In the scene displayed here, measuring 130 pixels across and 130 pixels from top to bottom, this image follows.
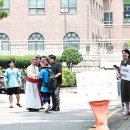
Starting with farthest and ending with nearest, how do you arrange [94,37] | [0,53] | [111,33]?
1. [111,33]
2. [94,37]
3. [0,53]

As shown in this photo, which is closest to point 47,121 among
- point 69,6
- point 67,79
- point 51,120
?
point 51,120

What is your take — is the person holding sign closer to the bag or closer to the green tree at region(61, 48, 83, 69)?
the bag

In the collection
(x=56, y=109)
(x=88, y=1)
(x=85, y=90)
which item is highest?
(x=88, y=1)

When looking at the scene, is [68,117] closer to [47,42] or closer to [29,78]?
[29,78]

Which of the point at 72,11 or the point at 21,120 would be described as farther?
the point at 72,11

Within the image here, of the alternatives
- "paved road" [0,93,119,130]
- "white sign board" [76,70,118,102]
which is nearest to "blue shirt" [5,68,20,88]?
"paved road" [0,93,119,130]

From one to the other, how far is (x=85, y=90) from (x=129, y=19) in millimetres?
78836

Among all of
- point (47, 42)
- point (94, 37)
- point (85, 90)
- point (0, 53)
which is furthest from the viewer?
point (94, 37)

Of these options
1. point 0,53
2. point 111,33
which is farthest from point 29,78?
point 111,33

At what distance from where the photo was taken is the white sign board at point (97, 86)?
1188cm

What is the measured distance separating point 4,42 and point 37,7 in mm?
5021

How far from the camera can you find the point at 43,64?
2167 centimetres

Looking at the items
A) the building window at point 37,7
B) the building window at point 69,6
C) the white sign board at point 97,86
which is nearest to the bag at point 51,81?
A: the white sign board at point 97,86

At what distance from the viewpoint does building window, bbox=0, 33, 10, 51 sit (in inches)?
2611
